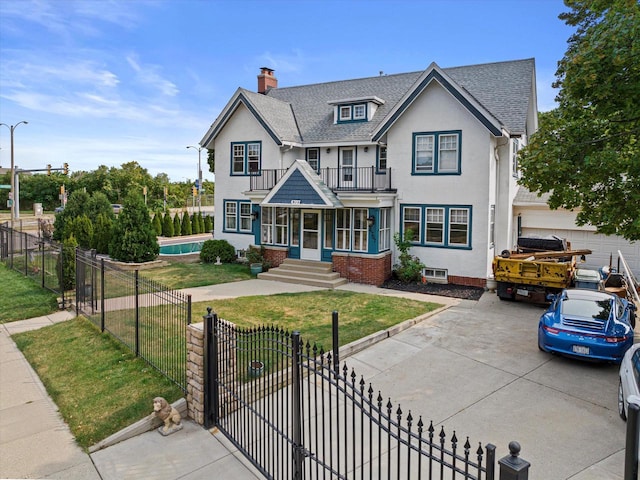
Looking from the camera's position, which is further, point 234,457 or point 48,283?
point 48,283

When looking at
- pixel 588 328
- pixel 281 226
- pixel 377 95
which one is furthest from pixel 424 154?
pixel 588 328

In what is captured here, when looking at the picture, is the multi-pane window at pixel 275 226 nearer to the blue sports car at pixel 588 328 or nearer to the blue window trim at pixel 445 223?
the blue window trim at pixel 445 223

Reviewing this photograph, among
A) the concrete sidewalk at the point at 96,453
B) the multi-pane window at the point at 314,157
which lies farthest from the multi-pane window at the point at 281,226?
the concrete sidewalk at the point at 96,453

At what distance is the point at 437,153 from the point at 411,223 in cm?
303

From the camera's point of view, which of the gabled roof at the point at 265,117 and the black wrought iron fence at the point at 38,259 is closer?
the black wrought iron fence at the point at 38,259

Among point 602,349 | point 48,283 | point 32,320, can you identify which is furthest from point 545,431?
point 48,283

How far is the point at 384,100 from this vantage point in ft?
76.6

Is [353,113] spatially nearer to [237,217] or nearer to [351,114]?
[351,114]

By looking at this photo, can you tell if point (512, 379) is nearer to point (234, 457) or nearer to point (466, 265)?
point (234, 457)

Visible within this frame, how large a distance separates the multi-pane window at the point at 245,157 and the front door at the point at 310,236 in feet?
13.9

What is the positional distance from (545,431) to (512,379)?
204cm

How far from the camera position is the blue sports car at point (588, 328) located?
29.6ft

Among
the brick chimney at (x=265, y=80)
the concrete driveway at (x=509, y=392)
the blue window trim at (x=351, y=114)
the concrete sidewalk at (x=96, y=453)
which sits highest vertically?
the brick chimney at (x=265, y=80)

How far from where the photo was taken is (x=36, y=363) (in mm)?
10375
